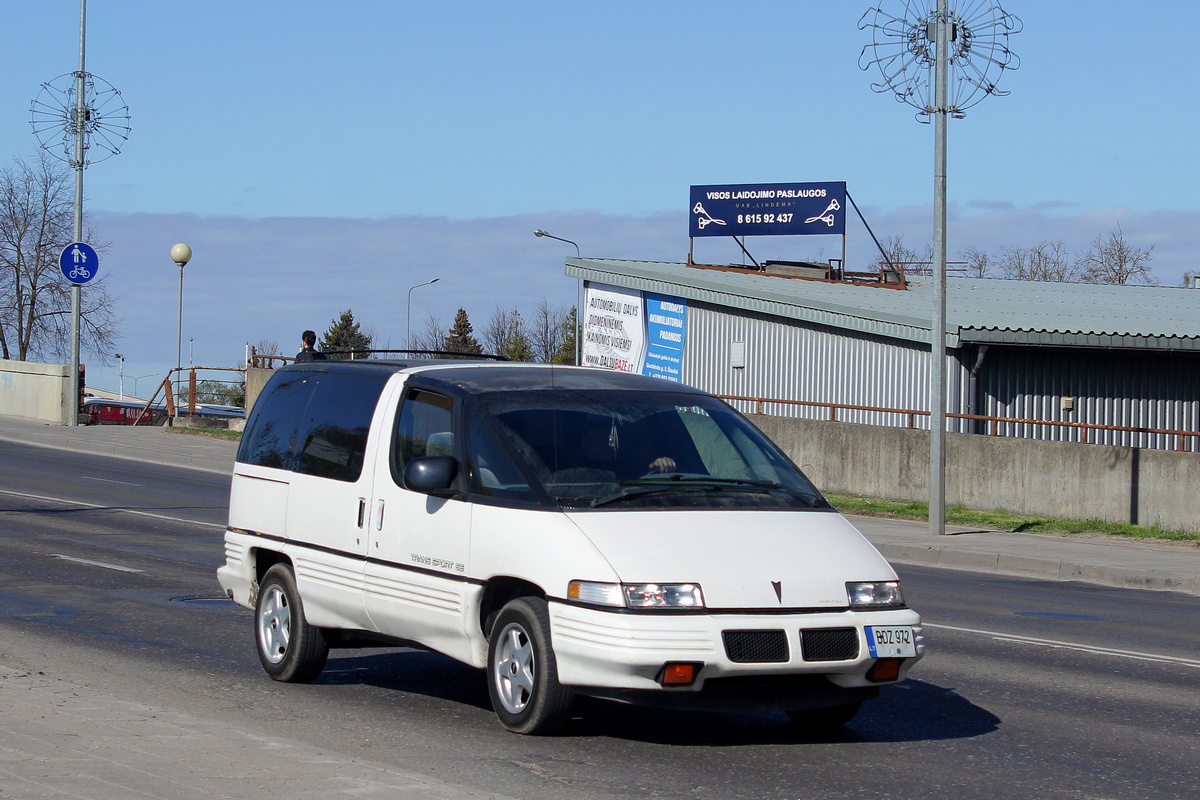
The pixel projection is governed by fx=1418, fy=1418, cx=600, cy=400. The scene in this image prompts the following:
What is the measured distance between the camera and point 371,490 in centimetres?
755

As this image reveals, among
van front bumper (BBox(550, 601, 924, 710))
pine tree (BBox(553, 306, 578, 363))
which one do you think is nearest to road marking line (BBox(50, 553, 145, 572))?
van front bumper (BBox(550, 601, 924, 710))

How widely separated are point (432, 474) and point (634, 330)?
98.4 feet

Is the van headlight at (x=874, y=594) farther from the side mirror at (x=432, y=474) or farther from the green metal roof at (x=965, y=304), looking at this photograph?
the green metal roof at (x=965, y=304)

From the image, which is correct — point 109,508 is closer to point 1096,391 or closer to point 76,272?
point 76,272

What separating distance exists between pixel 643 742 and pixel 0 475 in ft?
64.4

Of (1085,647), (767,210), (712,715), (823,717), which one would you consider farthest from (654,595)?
(767,210)

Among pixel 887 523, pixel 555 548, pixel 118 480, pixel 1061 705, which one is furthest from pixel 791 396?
pixel 555 548

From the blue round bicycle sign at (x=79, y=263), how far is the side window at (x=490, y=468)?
90.9ft

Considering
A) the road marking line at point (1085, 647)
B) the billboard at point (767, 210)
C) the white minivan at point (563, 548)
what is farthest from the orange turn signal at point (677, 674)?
the billboard at point (767, 210)

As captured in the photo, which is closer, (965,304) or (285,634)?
(285,634)

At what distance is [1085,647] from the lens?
10.5m

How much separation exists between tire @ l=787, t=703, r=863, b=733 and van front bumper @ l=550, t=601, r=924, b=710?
0.58 m

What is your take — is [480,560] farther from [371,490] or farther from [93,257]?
[93,257]

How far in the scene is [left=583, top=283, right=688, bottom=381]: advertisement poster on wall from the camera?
35.6 meters
